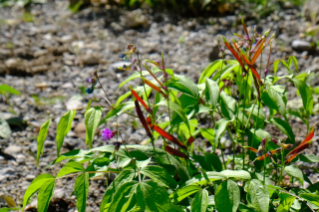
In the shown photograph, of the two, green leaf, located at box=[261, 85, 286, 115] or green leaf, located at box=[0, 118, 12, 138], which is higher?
green leaf, located at box=[261, 85, 286, 115]

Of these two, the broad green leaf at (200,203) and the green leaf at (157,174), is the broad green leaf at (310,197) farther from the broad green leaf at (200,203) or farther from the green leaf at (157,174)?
the green leaf at (157,174)

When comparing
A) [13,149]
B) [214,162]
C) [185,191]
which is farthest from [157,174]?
[13,149]

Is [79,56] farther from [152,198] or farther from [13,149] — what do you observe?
[152,198]

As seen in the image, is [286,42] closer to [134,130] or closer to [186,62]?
[186,62]

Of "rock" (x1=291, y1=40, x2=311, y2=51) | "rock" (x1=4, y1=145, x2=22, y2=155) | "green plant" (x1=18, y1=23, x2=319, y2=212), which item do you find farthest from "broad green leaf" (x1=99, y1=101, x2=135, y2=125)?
"rock" (x1=291, y1=40, x2=311, y2=51)

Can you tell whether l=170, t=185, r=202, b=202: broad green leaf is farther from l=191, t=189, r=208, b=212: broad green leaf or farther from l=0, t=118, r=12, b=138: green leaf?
l=0, t=118, r=12, b=138: green leaf

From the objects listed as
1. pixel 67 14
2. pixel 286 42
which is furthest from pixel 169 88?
pixel 67 14

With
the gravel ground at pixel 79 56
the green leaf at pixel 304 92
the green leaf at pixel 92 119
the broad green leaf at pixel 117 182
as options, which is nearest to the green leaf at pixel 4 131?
the gravel ground at pixel 79 56
